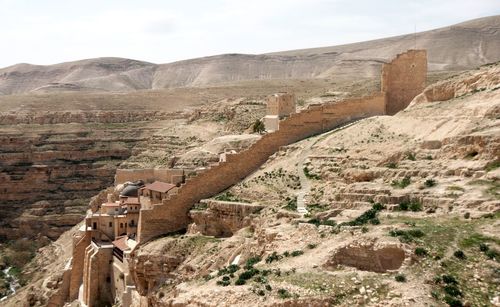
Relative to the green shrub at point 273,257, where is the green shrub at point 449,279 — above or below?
above

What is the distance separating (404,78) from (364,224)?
50.4 feet

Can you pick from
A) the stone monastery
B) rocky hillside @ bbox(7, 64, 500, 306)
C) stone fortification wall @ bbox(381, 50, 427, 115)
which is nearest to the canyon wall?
the stone monastery

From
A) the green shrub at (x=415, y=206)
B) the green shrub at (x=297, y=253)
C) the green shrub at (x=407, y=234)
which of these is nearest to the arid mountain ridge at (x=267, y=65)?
the green shrub at (x=415, y=206)

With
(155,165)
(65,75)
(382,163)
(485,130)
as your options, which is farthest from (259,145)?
(65,75)

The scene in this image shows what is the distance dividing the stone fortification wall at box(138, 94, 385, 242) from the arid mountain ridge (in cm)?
6923

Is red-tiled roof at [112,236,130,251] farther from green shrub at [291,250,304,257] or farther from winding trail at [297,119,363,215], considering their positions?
green shrub at [291,250,304,257]

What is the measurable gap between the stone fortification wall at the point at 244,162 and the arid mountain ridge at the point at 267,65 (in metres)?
69.2

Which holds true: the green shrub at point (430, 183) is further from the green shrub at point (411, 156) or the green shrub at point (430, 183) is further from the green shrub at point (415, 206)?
the green shrub at point (411, 156)

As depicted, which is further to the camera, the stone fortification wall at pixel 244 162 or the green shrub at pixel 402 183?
the stone fortification wall at pixel 244 162

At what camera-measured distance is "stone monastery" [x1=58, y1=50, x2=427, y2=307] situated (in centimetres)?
2536

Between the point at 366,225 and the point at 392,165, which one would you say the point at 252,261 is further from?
the point at 392,165

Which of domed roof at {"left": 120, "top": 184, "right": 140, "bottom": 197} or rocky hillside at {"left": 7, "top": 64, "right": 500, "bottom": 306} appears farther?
domed roof at {"left": 120, "top": 184, "right": 140, "bottom": 197}

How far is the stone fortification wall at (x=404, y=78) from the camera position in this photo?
30250 millimetres

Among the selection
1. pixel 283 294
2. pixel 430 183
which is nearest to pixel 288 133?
pixel 430 183
